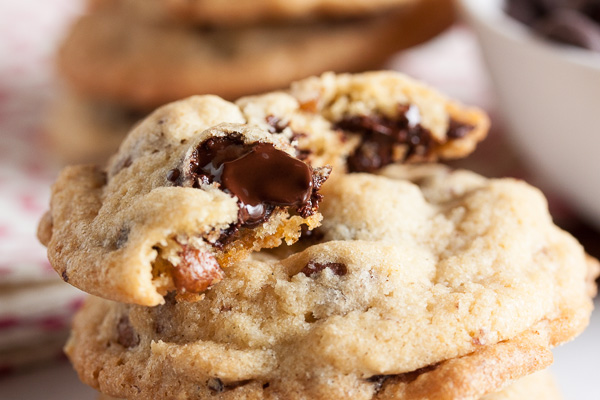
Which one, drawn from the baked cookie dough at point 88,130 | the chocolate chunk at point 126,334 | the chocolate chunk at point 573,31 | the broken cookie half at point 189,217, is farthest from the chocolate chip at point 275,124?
the baked cookie dough at point 88,130

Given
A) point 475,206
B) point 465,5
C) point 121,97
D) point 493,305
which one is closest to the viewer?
point 493,305

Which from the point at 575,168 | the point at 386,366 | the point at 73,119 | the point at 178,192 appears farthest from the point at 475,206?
the point at 73,119

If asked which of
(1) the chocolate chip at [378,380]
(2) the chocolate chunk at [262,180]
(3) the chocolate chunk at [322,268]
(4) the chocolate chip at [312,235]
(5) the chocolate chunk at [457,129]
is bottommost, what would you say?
(1) the chocolate chip at [378,380]

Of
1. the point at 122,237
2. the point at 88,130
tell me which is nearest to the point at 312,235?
the point at 122,237

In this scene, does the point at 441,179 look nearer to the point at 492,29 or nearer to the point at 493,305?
the point at 493,305

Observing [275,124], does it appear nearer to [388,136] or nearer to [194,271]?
A: [388,136]

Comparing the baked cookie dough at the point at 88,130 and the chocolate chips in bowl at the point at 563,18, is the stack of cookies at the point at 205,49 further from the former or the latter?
the chocolate chips in bowl at the point at 563,18
